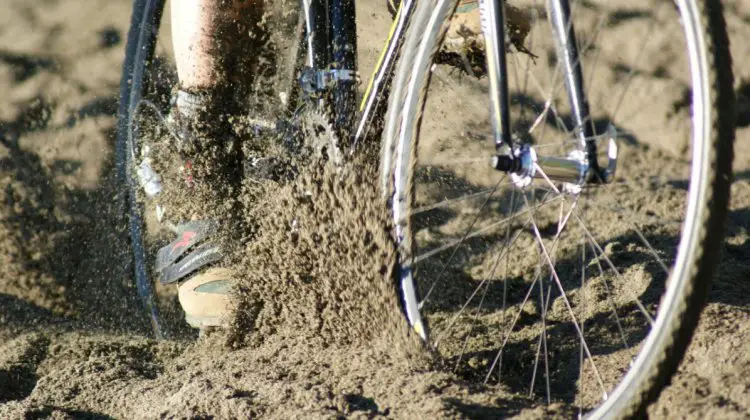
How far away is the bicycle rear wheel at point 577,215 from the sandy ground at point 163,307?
142 millimetres

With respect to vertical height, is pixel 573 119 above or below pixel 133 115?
below

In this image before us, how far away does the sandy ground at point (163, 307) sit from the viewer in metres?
1.96

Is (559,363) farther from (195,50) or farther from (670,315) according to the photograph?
(195,50)

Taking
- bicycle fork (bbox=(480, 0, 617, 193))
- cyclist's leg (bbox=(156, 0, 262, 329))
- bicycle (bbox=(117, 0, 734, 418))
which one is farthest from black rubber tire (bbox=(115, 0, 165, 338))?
bicycle fork (bbox=(480, 0, 617, 193))

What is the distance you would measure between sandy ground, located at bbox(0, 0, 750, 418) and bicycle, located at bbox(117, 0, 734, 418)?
16cm

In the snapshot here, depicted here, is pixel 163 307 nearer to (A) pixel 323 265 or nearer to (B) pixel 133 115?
(B) pixel 133 115

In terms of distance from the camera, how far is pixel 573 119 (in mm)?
1864

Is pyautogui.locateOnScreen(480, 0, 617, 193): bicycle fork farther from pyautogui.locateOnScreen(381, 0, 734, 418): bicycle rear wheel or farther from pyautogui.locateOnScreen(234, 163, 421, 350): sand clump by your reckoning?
pyautogui.locateOnScreen(234, 163, 421, 350): sand clump

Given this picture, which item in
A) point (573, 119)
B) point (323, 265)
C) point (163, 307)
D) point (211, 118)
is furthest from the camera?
point (163, 307)

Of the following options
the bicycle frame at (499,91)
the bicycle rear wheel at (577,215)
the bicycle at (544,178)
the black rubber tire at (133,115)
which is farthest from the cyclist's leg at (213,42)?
the bicycle rear wheel at (577,215)

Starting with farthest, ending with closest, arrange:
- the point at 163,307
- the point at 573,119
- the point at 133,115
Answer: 1. the point at 163,307
2. the point at 133,115
3. the point at 573,119

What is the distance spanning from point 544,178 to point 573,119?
130 mm

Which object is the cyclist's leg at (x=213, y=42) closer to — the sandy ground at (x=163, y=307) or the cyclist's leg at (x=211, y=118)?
the cyclist's leg at (x=211, y=118)

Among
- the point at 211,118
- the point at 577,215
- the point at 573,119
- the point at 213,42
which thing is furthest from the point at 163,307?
the point at 573,119
